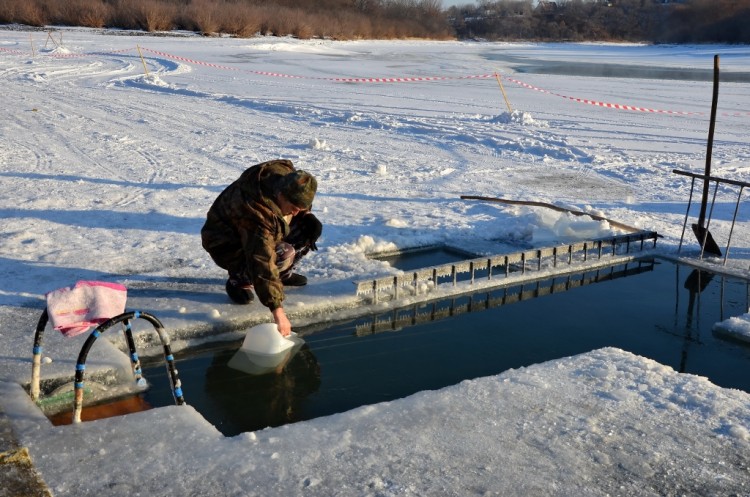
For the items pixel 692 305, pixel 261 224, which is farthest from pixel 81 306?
pixel 692 305

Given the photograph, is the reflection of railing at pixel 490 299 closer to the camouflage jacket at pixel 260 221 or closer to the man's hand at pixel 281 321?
the man's hand at pixel 281 321

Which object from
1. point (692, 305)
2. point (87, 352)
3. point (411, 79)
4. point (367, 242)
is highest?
point (87, 352)

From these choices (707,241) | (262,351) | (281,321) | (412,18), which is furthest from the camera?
(412,18)

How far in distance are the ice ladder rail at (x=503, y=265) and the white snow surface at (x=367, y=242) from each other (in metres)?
0.22

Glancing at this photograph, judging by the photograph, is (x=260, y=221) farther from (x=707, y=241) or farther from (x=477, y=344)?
(x=707, y=241)

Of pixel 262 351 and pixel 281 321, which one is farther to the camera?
pixel 262 351

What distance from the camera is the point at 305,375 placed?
4.98 m

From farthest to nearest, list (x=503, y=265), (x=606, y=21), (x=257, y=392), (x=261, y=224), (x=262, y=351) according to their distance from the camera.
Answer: (x=606, y=21) < (x=503, y=265) < (x=262, y=351) < (x=261, y=224) < (x=257, y=392)

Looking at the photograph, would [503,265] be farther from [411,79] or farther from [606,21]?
[606,21]

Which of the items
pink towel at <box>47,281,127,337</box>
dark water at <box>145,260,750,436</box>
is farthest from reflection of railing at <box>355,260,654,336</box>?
pink towel at <box>47,281,127,337</box>

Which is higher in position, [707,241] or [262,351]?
[707,241]

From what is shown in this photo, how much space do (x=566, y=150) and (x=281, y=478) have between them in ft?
35.2

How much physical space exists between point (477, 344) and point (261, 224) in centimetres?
171

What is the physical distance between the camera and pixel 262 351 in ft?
17.0
